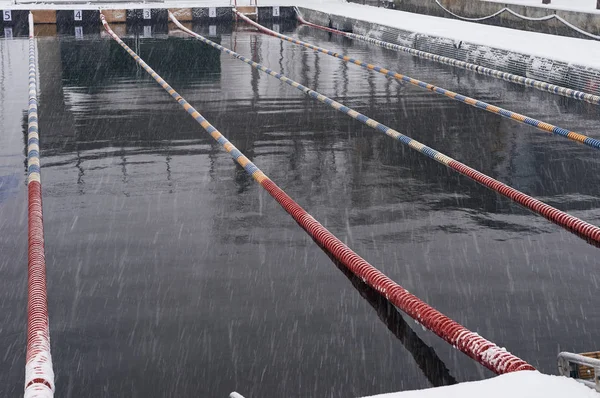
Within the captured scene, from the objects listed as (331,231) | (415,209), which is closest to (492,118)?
(415,209)

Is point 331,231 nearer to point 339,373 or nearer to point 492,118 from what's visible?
point 339,373

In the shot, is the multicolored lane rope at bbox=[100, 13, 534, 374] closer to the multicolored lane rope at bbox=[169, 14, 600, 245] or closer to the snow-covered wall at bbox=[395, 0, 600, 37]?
the multicolored lane rope at bbox=[169, 14, 600, 245]

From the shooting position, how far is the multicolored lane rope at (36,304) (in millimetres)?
3959

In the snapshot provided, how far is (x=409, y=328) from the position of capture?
4.95 metres

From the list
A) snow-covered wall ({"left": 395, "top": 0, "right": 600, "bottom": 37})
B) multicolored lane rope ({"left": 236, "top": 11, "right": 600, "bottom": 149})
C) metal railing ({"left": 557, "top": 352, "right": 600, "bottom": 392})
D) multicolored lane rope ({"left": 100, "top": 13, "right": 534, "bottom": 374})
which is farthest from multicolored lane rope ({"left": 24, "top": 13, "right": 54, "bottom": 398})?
snow-covered wall ({"left": 395, "top": 0, "right": 600, "bottom": 37})

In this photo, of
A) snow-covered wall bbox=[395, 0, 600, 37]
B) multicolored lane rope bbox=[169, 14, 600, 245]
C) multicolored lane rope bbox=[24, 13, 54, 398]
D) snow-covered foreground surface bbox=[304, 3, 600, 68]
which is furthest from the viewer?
snow-covered wall bbox=[395, 0, 600, 37]

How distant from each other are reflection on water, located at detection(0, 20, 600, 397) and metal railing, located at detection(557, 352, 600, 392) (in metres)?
0.74

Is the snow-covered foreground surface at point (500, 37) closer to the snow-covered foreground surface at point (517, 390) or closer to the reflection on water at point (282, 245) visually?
the reflection on water at point (282, 245)

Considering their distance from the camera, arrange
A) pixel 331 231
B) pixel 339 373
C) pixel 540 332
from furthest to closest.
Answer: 1. pixel 331 231
2. pixel 540 332
3. pixel 339 373

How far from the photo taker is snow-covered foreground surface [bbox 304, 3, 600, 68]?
1393 cm

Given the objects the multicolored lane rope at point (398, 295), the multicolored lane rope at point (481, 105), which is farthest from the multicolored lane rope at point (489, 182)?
the multicolored lane rope at point (398, 295)

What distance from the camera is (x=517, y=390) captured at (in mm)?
3518

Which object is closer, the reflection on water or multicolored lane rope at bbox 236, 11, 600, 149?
the reflection on water

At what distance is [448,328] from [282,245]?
2.01m
